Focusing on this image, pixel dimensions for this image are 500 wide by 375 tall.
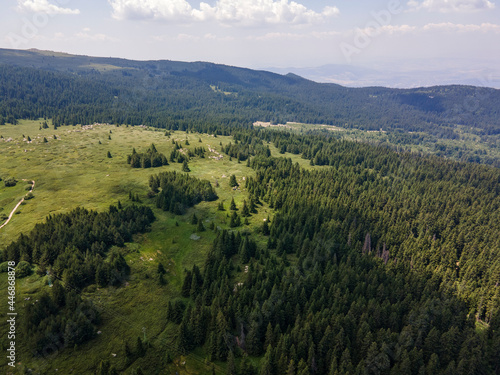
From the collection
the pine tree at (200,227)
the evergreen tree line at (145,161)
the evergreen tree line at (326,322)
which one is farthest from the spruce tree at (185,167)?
the evergreen tree line at (326,322)

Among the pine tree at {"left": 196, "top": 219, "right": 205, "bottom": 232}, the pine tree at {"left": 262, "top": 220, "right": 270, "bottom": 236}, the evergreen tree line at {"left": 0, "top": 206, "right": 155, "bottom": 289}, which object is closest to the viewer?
the evergreen tree line at {"left": 0, "top": 206, "right": 155, "bottom": 289}

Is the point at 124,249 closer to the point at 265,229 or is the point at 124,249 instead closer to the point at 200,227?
the point at 200,227

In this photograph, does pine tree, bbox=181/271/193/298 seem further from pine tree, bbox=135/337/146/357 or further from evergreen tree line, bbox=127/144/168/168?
evergreen tree line, bbox=127/144/168/168

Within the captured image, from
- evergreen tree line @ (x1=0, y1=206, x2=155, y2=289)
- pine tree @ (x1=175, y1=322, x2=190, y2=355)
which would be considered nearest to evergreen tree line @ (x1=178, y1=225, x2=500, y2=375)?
pine tree @ (x1=175, y1=322, x2=190, y2=355)

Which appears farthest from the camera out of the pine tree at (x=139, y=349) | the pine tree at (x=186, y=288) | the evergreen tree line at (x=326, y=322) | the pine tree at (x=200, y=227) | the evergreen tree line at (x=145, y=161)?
the evergreen tree line at (x=145, y=161)

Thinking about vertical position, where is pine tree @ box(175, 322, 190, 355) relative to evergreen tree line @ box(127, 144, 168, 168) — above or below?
below

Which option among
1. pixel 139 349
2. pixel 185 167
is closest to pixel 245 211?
pixel 185 167

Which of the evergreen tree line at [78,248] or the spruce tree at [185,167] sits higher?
the spruce tree at [185,167]

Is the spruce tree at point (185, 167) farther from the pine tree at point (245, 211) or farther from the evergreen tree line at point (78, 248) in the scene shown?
the evergreen tree line at point (78, 248)
